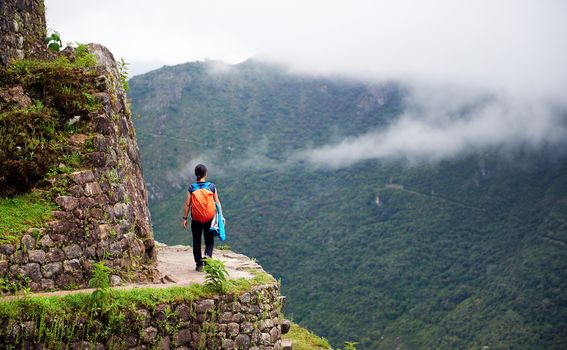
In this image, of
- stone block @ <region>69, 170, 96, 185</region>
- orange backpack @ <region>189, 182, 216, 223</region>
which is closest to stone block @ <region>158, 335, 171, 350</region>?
orange backpack @ <region>189, 182, 216, 223</region>

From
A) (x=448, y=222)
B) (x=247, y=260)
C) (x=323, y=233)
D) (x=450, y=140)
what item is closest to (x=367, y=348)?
(x=323, y=233)

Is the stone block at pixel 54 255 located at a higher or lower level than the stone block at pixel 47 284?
higher

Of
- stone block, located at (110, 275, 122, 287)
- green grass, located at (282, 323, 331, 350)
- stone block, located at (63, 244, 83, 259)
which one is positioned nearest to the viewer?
stone block, located at (63, 244, 83, 259)

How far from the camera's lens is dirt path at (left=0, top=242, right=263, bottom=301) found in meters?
7.85

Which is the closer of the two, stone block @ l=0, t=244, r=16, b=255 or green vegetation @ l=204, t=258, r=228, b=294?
stone block @ l=0, t=244, r=16, b=255

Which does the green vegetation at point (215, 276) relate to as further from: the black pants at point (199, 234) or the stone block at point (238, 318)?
the black pants at point (199, 234)

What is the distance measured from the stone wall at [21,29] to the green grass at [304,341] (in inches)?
288

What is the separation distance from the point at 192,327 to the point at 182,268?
251 cm

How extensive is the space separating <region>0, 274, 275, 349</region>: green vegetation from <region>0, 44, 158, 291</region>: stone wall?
0.59m

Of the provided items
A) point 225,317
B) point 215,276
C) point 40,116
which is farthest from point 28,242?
point 225,317

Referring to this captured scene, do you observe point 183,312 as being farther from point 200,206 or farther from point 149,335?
point 200,206

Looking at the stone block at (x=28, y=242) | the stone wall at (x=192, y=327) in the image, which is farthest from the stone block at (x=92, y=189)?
the stone wall at (x=192, y=327)

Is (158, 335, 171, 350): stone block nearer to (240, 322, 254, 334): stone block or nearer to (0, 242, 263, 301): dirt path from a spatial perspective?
(0, 242, 263, 301): dirt path

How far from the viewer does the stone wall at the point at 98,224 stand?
279 inches
